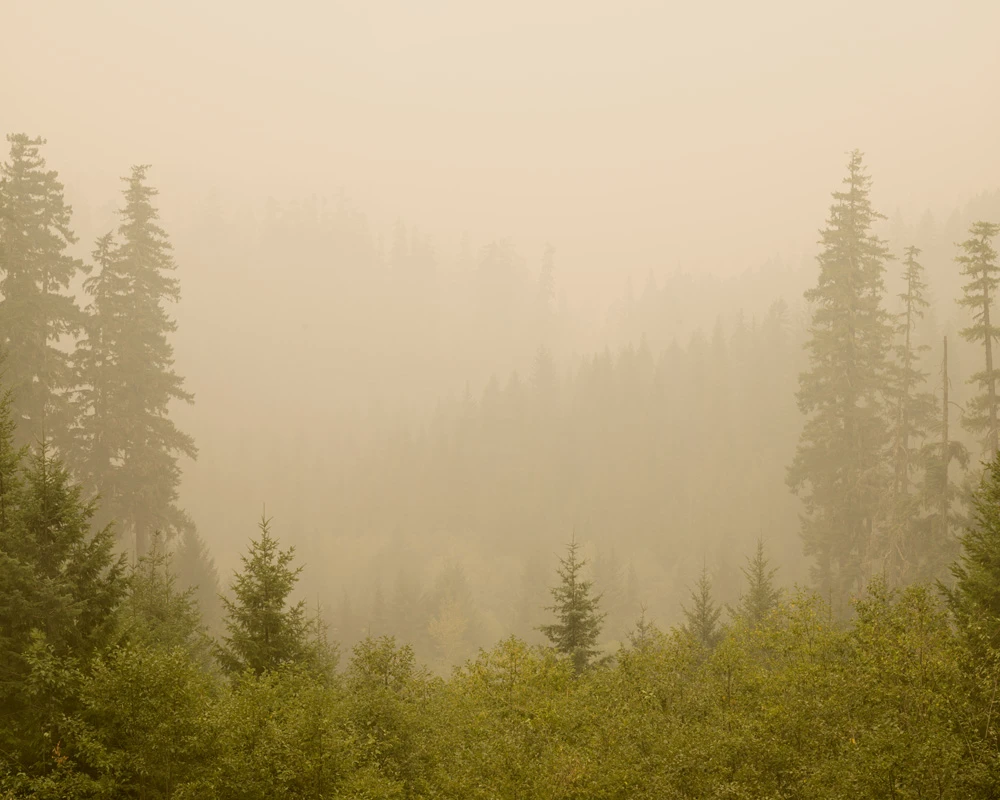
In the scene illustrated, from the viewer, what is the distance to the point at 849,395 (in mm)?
38625

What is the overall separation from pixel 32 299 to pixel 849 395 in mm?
41847

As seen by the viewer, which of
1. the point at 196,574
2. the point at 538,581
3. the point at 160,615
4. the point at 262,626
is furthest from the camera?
the point at 538,581

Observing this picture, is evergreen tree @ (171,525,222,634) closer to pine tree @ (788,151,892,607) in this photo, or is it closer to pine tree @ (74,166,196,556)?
pine tree @ (74,166,196,556)

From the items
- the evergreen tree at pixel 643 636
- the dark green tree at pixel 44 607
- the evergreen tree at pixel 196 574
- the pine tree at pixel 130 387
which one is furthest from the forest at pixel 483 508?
the evergreen tree at pixel 643 636

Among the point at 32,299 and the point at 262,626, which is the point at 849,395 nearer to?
the point at 262,626

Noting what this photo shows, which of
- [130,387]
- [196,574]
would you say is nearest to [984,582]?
[130,387]

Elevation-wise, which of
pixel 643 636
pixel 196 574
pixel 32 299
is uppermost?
pixel 32 299

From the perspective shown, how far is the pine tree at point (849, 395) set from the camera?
37812 millimetres

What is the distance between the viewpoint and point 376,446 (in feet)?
250

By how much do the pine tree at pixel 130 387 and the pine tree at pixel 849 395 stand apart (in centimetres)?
3664

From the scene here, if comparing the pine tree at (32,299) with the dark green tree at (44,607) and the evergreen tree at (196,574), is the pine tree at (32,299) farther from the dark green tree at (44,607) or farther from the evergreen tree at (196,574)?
the dark green tree at (44,607)

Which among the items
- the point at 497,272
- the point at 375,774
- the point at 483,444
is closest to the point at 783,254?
the point at 497,272

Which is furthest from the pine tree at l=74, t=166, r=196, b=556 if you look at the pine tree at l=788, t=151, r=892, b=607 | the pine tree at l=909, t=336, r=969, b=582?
the pine tree at l=788, t=151, r=892, b=607

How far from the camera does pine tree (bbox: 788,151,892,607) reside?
37812 millimetres
